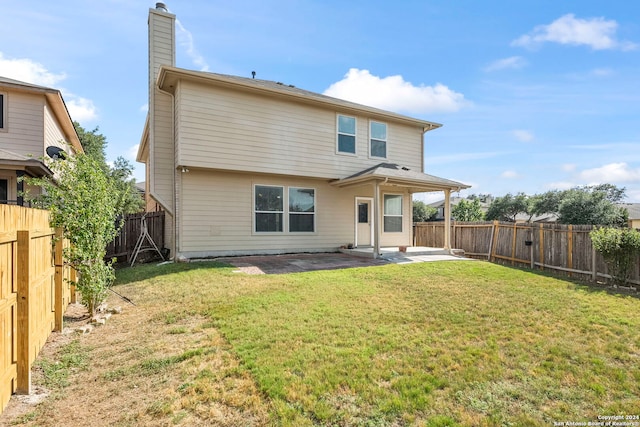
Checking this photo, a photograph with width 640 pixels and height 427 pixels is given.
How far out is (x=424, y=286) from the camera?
6.64 metres

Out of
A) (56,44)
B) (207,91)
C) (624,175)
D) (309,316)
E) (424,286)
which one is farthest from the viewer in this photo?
(624,175)

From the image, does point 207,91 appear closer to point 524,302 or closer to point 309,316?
point 309,316

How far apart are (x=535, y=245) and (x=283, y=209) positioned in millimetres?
8510

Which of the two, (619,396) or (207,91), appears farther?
(207,91)

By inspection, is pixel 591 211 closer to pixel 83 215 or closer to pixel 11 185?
pixel 83 215

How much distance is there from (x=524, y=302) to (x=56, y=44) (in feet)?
42.4

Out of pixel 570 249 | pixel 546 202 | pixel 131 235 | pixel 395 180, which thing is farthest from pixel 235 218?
pixel 546 202

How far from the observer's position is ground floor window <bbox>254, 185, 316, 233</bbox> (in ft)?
37.0

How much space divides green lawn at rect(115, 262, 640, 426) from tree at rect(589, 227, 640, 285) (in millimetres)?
1407

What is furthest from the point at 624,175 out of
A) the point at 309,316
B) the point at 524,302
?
the point at 309,316

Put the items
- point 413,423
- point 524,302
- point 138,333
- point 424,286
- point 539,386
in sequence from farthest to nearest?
point 424,286 → point 524,302 → point 138,333 → point 539,386 → point 413,423

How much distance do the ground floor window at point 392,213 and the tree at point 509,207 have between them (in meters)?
31.0

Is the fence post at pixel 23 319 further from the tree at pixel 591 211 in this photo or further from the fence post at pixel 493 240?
the tree at pixel 591 211

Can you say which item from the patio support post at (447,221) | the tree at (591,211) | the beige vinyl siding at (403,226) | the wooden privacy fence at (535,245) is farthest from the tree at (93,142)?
the tree at (591,211)
